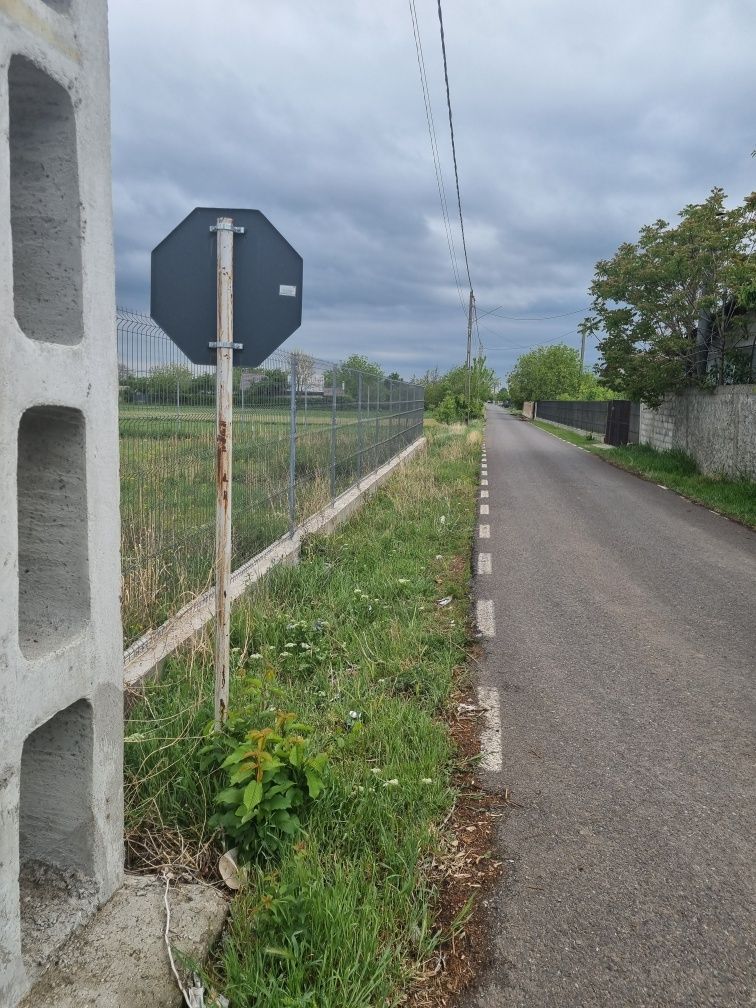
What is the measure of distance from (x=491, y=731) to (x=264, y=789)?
5.06 ft

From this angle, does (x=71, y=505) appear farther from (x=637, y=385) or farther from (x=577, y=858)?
(x=637, y=385)

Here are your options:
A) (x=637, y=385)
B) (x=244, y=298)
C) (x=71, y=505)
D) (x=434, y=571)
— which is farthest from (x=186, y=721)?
(x=637, y=385)

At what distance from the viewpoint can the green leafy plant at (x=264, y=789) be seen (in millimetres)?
2717

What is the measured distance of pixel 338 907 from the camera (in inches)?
91.7

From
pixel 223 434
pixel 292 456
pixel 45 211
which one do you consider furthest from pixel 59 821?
pixel 292 456

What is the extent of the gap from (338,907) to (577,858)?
42.1 inches

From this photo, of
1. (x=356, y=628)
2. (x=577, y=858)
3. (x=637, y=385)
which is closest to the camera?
(x=577, y=858)

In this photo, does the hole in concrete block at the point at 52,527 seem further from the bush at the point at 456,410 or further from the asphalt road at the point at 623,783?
the bush at the point at 456,410

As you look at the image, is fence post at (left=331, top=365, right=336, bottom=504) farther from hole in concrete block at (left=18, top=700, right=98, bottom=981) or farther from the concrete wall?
the concrete wall

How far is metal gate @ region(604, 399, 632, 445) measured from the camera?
2806 centimetres

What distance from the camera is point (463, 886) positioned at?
270 cm

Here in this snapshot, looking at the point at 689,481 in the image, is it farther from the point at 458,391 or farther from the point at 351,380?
the point at 458,391

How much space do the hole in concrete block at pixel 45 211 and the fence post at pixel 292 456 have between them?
4.76 metres

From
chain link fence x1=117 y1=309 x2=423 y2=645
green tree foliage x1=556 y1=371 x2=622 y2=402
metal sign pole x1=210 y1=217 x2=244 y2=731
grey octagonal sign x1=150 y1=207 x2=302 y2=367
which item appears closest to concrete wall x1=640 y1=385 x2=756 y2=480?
chain link fence x1=117 y1=309 x2=423 y2=645
